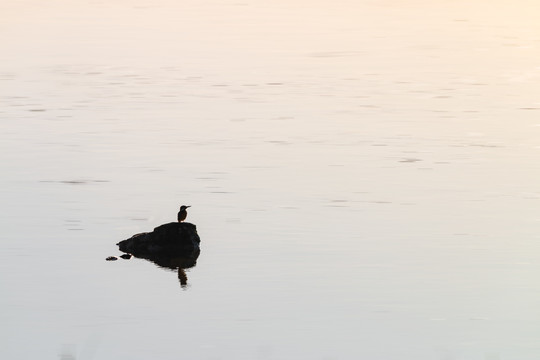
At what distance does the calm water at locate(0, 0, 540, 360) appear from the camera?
20891 millimetres

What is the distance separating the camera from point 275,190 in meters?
31.5

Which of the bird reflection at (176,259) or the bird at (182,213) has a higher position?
the bird at (182,213)

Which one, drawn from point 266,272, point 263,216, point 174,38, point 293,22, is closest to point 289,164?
point 263,216

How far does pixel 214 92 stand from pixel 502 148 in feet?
41.6

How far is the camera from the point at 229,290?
75.9ft

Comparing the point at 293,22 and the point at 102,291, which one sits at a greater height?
the point at 102,291

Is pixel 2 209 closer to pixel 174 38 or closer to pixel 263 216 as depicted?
pixel 263 216

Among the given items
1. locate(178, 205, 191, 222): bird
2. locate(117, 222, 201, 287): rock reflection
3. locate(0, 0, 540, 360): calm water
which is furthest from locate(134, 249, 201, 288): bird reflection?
locate(178, 205, 191, 222): bird

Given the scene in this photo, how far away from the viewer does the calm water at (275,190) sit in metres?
20.9

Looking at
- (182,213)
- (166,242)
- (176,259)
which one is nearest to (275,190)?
(182,213)

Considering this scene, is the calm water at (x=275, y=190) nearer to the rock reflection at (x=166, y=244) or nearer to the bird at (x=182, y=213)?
the rock reflection at (x=166, y=244)

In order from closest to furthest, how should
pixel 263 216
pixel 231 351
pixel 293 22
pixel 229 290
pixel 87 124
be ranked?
pixel 231 351, pixel 229 290, pixel 263 216, pixel 87 124, pixel 293 22

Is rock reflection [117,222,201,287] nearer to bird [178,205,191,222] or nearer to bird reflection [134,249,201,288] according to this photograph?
bird reflection [134,249,201,288]

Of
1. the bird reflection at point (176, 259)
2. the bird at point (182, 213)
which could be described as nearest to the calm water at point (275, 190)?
the bird reflection at point (176, 259)
